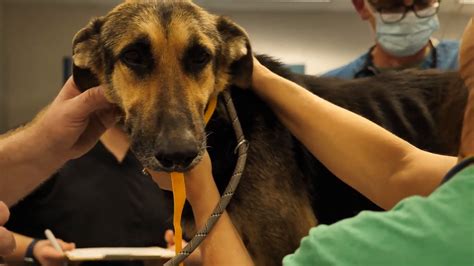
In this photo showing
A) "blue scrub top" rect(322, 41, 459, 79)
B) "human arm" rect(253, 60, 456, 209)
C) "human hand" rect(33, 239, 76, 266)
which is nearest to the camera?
"human arm" rect(253, 60, 456, 209)

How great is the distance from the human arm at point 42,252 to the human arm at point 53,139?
0.27 metres

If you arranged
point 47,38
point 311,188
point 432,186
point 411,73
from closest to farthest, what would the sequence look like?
point 432,186
point 311,188
point 411,73
point 47,38

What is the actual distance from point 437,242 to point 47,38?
552 centimetres

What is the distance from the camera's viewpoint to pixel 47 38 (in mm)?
5441

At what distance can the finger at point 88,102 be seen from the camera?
4.00 ft

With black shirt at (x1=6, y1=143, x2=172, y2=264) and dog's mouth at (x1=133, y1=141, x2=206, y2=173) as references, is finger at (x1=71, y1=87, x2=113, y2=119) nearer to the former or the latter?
dog's mouth at (x1=133, y1=141, x2=206, y2=173)

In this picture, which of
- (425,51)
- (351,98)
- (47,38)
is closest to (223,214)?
(351,98)

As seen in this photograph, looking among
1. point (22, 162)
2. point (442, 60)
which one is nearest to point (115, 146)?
point (22, 162)

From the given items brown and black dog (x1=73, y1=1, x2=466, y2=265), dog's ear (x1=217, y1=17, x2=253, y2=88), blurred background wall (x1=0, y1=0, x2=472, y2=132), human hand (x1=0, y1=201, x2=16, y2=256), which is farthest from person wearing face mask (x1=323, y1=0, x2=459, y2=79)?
blurred background wall (x1=0, y1=0, x2=472, y2=132)

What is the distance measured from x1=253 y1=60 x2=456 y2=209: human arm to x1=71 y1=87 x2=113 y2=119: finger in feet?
1.26

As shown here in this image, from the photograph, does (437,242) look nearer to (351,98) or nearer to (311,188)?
(311,188)

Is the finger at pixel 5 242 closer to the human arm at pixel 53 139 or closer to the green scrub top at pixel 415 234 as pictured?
the human arm at pixel 53 139

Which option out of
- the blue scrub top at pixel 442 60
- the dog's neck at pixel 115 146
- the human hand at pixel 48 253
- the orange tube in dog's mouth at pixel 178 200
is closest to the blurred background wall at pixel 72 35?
the blue scrub top at pixel 442 60

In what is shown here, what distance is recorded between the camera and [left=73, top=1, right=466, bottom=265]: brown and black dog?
3.61ft
